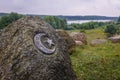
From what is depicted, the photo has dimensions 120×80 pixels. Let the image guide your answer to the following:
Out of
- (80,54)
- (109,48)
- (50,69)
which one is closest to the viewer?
(50,69)

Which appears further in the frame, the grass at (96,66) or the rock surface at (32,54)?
the grass at (96,66)

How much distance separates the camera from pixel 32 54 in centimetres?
812

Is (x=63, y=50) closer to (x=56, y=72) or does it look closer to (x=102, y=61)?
(x=56, y=72)

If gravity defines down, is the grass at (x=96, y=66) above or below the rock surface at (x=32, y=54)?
below

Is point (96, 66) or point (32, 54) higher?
point (32, 54)

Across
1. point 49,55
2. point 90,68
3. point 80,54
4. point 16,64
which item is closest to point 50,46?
point 49,55

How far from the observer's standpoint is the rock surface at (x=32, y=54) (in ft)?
26.4

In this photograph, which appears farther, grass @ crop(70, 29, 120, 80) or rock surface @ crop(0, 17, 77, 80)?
grass @ crop(70, 29, 120, 80)

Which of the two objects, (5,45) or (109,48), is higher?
(5,45)

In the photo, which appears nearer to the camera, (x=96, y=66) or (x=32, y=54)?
(x=32, y=54)

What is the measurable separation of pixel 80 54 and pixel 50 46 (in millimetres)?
9677

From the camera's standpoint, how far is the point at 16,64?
823 centimetres

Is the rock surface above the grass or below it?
above

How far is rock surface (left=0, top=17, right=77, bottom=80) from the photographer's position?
8055mm
